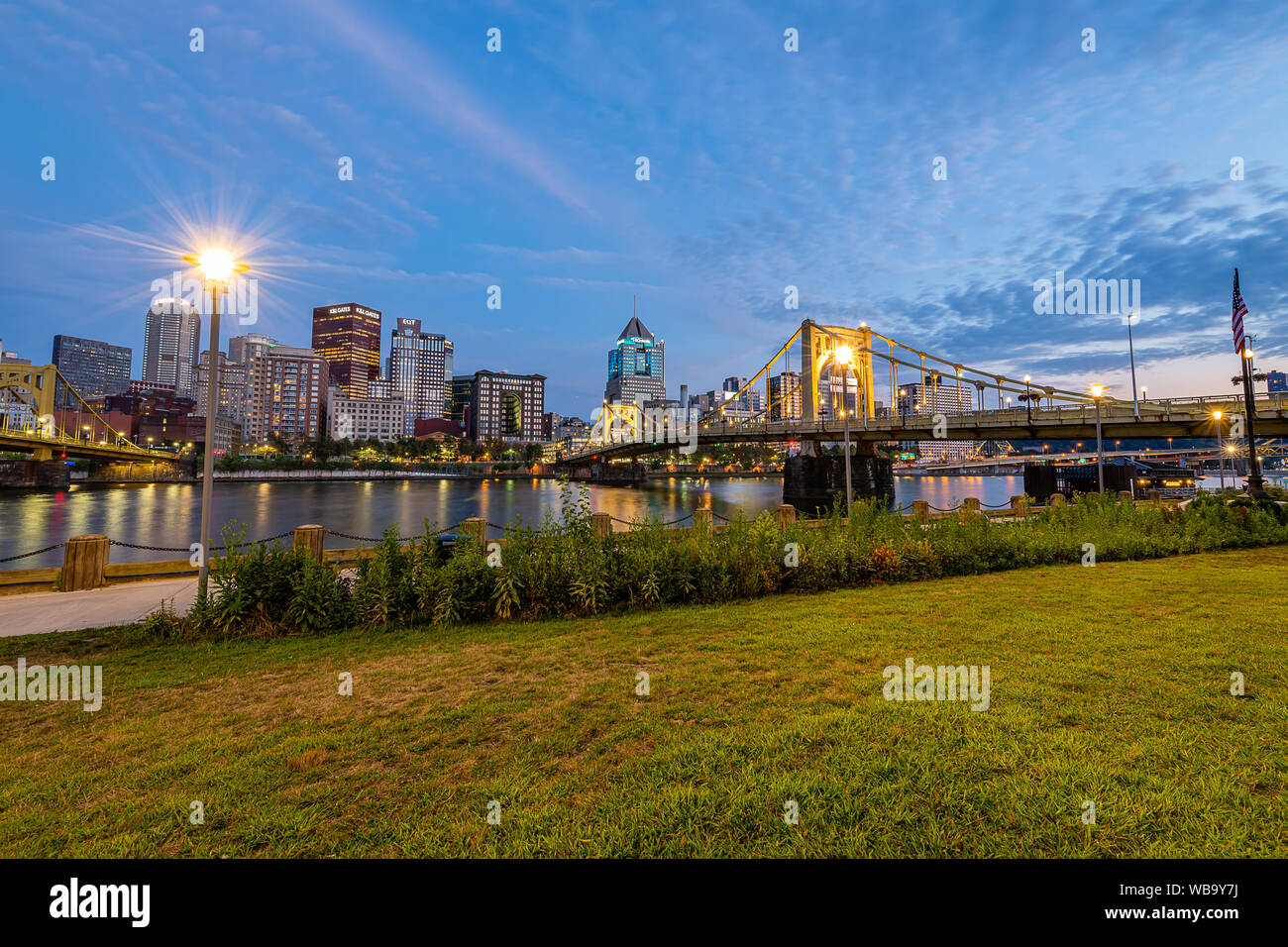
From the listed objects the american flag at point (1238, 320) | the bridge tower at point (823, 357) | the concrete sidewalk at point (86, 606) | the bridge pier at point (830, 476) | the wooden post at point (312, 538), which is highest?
the bridge tower at point (823, 357)

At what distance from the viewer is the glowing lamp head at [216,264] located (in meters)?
9.29

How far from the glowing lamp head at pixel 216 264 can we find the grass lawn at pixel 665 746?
5923 mm

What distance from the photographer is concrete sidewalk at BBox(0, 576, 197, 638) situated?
27.5 feet

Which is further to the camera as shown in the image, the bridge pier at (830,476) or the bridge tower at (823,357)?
the bridge tower at (823,357)

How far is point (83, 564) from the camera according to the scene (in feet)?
35.1

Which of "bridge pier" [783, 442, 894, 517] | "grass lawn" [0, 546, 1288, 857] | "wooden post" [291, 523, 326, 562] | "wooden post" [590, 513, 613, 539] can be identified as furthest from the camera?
"bridge pier" [783, 442, 894, 517]

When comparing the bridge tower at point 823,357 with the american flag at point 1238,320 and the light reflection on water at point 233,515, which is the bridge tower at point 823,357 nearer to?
the light reflection on water at point 233,515

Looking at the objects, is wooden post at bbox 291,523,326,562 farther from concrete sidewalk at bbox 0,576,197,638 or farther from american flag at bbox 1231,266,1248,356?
american flag at bbox 1231,266,1248,356


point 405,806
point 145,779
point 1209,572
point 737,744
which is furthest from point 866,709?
point 1209,572

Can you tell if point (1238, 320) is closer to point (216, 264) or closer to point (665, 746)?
point (665, 746)

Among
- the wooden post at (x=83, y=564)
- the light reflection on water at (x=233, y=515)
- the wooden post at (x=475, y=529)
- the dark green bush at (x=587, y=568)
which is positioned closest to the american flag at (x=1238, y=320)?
the dark green bush at (x=587, y=568)

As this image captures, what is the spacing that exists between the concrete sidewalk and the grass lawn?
3.94ft

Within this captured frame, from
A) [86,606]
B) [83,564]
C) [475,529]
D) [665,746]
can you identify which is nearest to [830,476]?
[475,529]

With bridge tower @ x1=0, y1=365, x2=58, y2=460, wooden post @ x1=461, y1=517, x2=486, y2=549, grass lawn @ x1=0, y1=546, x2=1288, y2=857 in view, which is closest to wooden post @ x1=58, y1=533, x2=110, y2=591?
grass lawn @ x1=0, y1=546, x2=1288, y2=857
